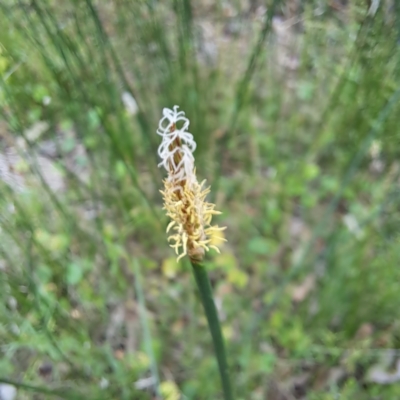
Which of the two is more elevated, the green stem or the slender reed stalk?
the slender reed stalk

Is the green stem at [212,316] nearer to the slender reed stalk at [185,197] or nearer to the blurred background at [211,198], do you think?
the slender reed stalk at [185,197]

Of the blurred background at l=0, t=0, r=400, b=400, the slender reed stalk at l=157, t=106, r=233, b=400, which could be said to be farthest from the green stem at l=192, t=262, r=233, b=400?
the blurred background at l=0, t=0, r=400, b=400

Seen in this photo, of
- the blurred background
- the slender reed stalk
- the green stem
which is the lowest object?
→ the green stem

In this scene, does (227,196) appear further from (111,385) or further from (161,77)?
(111,385)

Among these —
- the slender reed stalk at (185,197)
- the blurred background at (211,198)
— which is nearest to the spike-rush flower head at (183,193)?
the slender reed stalk at (185,197)

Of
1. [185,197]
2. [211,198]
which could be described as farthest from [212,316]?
[211,198]

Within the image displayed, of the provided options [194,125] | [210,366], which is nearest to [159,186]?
[194,125]

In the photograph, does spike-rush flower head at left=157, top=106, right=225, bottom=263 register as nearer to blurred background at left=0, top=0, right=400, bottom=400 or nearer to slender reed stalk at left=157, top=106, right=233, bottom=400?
slender reed stalk at left=157, top=106, right=233, bottom=400
